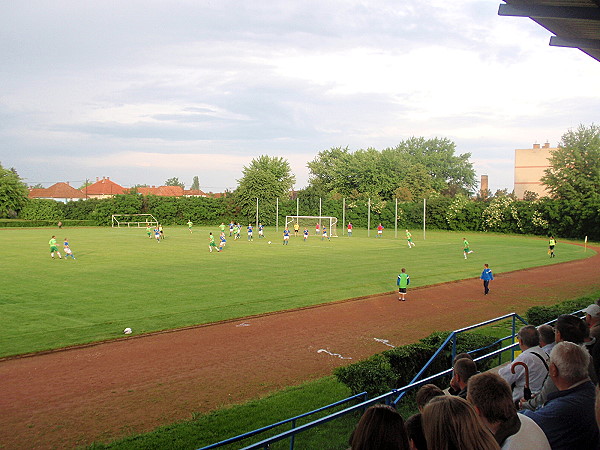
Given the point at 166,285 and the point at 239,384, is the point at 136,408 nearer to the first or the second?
the point at 239,384

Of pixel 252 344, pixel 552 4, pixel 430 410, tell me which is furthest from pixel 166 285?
pixel 430 410

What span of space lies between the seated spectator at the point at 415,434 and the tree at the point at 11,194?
93.1 m

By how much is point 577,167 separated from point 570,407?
2738 inches

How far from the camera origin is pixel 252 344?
13.9m

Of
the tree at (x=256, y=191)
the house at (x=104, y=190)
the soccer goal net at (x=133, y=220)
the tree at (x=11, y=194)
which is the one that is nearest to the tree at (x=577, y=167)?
the tree at (x=256, y=191)

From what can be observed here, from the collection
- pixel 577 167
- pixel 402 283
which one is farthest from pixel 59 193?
pixel 402 283

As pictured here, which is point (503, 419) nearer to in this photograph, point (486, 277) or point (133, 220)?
point (486, 277)

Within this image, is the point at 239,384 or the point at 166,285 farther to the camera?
the point at 166,285

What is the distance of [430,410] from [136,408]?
7.71 metres

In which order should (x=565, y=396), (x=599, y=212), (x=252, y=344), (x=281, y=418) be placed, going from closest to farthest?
(x=565, y=396) → (x=281, y=418) → (x=252, y=344) → (x=599, y=212)

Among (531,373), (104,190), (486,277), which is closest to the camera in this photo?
(531,373)

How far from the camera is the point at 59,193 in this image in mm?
141375

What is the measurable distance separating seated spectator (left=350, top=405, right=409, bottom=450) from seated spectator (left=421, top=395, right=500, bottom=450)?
16cm

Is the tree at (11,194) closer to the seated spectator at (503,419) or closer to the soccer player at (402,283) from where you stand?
the soccer player at (402,283)
